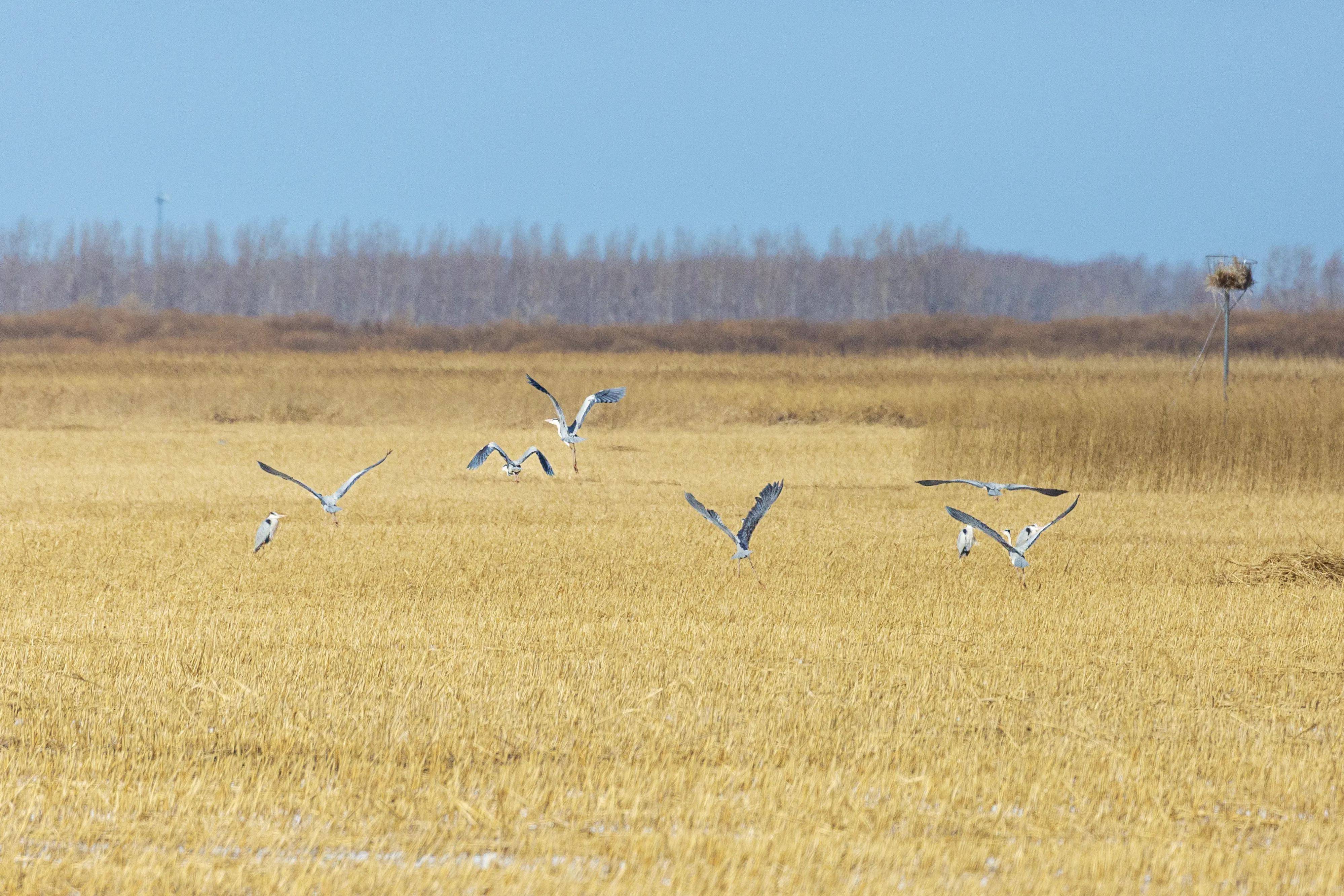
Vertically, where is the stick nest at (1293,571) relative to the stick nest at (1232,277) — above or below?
below

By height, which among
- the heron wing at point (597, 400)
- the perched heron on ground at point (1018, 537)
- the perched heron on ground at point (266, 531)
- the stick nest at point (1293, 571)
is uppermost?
the heron wing at point (597, 400)

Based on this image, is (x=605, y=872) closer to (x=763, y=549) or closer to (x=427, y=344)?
(x=763, y=549)

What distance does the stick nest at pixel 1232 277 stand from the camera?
17.6 meters

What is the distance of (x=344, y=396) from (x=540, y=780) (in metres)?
24.0

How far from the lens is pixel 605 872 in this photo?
11.9ft

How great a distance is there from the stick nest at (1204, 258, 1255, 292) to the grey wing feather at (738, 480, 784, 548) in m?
12.1

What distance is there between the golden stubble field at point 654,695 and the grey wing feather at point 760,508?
1.42 feet

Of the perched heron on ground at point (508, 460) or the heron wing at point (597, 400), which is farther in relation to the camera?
the heron wing at point (597, 400)

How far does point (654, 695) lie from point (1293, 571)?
520 centimetres

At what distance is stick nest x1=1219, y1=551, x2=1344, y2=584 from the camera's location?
8742 mm

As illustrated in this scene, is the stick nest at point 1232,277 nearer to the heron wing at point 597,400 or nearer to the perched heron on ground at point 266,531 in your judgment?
the heron wing at point 597,400

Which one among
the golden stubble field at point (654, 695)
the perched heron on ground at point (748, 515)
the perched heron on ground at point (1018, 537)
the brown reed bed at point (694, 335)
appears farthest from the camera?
the brown reed bed at point (694, 335)

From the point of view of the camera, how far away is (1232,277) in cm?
1772

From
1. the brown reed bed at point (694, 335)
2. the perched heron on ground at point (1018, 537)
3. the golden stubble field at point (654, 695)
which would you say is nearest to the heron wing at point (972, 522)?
the perched heron on ground at point (1018, 537)
